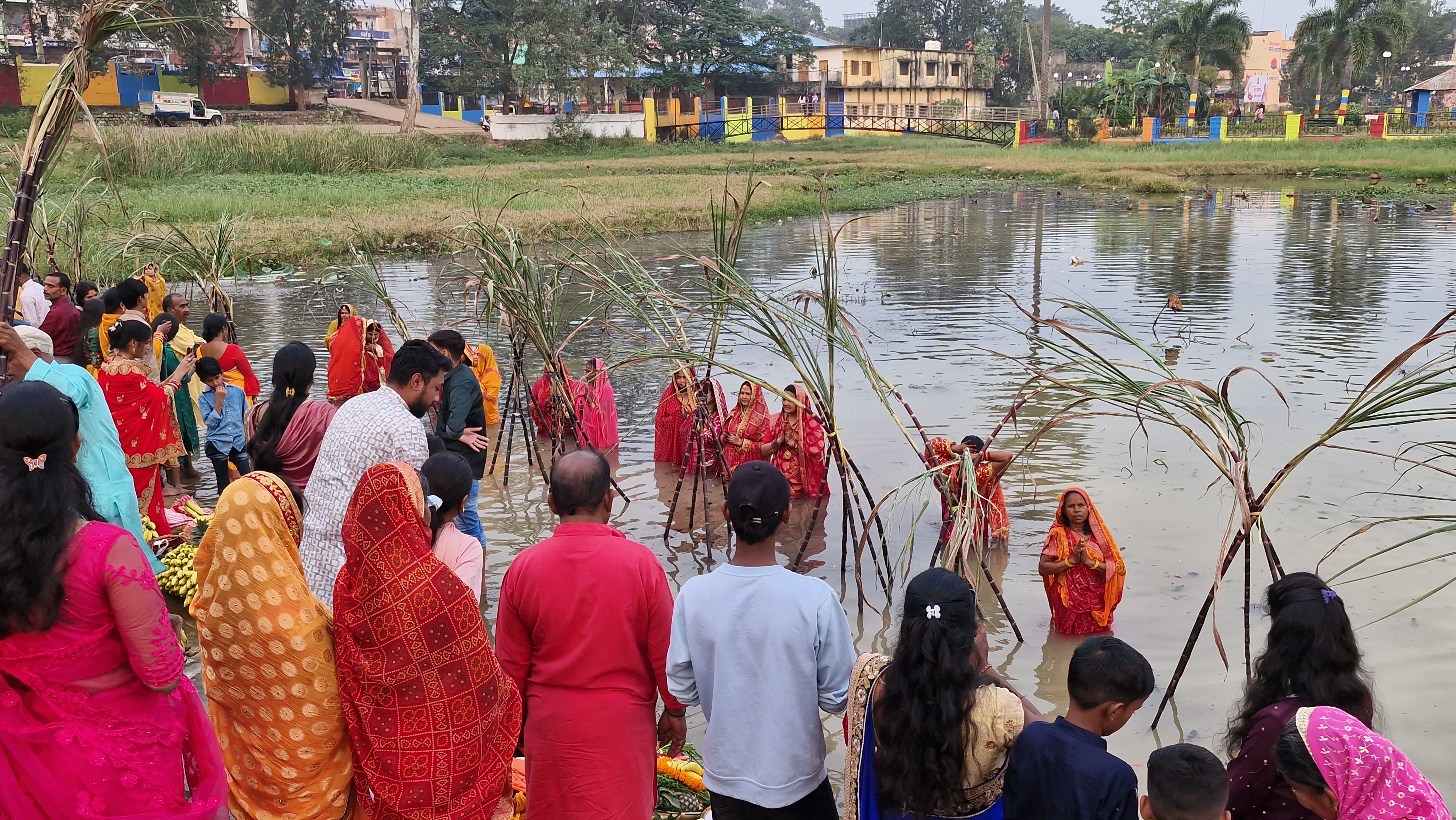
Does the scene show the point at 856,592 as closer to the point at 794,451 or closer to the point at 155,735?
the point at 794,451

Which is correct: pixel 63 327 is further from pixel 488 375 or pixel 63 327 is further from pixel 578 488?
pixel 578 488

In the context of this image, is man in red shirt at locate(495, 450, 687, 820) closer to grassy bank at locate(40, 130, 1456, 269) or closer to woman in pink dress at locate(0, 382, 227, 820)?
woman in pink dress at locate(0, 382, 227, 820)

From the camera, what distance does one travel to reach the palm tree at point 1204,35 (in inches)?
1623

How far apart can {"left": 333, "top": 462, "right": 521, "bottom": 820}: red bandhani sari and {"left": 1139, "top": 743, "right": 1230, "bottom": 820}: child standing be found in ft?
5.28

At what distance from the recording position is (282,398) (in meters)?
4.24

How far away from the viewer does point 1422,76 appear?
6362cm

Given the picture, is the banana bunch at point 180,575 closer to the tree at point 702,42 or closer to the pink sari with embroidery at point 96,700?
the pink sari with embroidery at point 96,700

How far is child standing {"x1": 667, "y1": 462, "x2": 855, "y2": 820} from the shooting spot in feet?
8.51

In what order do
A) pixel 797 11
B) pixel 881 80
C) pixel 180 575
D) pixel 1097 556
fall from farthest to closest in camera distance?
pixel 797 11, pixel 881 80, pixel 180 575, pixel 1097 556

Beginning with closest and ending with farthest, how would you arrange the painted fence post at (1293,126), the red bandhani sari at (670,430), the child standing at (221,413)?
1. the child standing at (221,413)
2. the red bandhani sari at (670,430)
3. the painted fence post at (1293,126)

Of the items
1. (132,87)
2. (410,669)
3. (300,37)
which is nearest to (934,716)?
(410,669)

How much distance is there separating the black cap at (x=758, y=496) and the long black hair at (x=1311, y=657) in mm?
1224

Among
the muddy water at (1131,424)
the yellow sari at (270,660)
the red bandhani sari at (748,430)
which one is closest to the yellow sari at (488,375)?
the muddy water at (1131,424)

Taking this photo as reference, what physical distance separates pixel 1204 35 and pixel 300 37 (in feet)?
117
